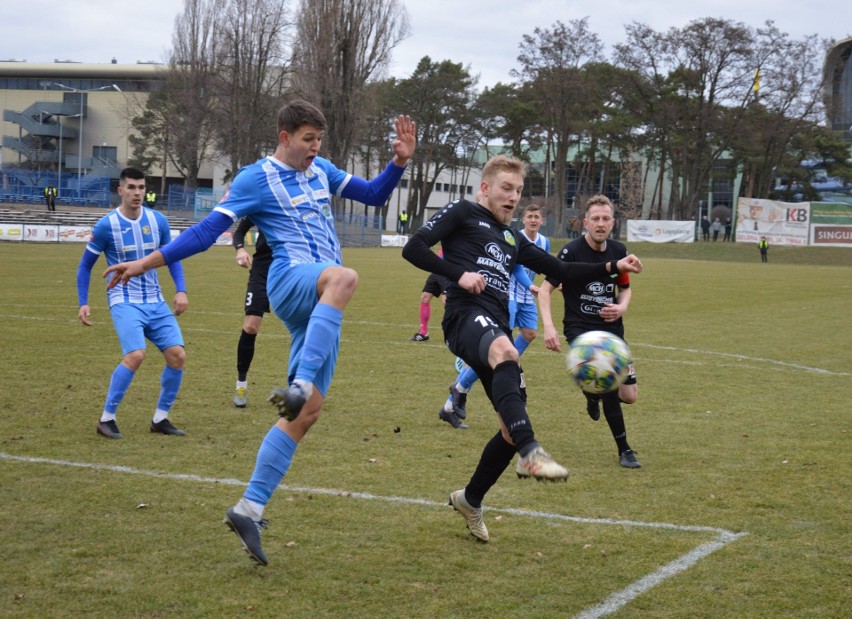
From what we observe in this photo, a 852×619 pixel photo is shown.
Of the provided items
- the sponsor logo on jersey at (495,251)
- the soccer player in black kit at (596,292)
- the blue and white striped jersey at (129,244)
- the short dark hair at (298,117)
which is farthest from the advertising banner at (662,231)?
the short dark hair at (298,117)

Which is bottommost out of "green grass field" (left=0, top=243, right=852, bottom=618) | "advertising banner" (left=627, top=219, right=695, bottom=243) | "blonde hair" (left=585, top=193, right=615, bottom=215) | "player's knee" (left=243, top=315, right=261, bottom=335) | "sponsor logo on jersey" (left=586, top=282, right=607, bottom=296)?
"green grass field" (left=0, top=243, right=852, bottom=618)

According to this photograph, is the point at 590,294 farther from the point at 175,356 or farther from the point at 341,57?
the point at 341,57

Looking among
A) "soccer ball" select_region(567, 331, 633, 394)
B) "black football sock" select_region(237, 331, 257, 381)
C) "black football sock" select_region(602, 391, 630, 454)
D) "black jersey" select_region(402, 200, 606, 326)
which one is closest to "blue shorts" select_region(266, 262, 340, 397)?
"black jersey" select_region(402, 200, 606, 326)

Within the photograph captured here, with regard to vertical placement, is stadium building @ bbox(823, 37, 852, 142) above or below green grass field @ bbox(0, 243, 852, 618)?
above

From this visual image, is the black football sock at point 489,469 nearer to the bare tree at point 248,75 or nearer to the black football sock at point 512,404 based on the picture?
the black football sock at point 512,404

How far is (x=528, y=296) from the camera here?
10297 mm

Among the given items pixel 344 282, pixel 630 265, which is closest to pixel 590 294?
pixel 630 265

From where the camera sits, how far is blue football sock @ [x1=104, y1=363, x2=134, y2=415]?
7734 millimetres

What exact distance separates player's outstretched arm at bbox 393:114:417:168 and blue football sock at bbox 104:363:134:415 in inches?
138

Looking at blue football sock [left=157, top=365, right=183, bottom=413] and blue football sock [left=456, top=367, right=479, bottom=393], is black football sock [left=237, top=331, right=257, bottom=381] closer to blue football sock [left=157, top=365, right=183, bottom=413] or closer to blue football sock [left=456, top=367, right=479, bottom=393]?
blue football sock [left=157, top=365, right=183, bottom=413]

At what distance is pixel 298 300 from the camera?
504 cm

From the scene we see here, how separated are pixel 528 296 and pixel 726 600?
241 inches

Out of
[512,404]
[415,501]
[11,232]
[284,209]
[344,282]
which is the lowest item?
[415,501]

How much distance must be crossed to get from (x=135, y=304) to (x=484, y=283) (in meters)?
3.95
